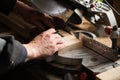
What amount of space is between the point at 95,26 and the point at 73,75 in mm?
339

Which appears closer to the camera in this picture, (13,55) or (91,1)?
(13,55)

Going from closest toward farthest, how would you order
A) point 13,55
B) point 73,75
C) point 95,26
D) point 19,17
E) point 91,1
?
point 13,55 → point 73,75 → point 91,1 → point 95,26 → point 19,17

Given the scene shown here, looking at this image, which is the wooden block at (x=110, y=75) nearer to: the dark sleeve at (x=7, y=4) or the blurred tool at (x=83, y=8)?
the blurred tool at (x=83, y=8)

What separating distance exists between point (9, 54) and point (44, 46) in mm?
199

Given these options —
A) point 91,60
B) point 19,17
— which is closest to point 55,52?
point 91,60

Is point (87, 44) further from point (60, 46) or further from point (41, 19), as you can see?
point (41, 19)

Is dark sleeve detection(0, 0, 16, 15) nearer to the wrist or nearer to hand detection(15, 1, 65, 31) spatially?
hand detection(15, 1, 65, 31)

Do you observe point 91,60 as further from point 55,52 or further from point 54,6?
A: point 54,6

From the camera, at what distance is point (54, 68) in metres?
1.04

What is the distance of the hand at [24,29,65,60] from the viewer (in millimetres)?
974

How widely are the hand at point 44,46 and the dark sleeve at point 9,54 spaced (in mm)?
62

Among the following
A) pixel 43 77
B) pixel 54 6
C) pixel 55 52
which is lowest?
pixel 43 77

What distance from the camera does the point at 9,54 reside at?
0.87 m

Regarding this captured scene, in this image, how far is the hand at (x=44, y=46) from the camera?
3.20 ft
